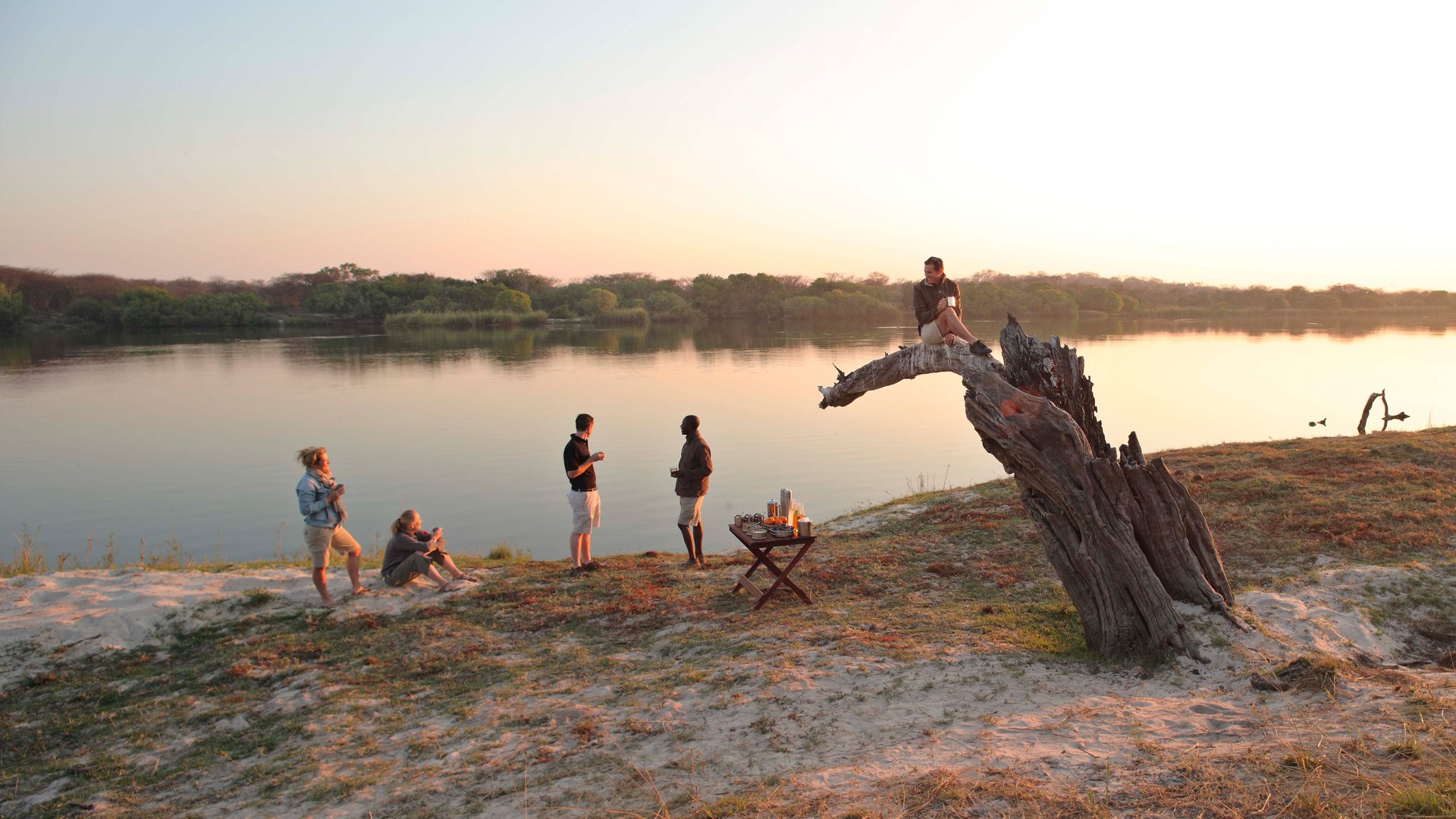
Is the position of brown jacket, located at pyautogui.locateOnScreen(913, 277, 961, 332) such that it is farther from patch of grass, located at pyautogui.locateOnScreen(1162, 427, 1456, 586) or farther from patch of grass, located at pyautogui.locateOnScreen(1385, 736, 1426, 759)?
patch of grass, located at pyautogui.locateOnScreen(1385, 736, 1426, 759)

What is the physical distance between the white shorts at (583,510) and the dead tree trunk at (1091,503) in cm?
383

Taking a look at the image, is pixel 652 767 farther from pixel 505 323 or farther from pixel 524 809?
pixel 505 323

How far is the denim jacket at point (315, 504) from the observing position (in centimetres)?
706

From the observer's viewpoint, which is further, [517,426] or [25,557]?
[517,426]

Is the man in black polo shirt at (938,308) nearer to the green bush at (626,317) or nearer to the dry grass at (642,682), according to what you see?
the dry grass at (642,682)

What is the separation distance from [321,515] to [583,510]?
2.34m

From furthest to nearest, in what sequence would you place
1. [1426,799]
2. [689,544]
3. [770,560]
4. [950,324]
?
[689,544], [770,560], [950,324], [1426,799]

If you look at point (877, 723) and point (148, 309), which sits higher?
point (148, 309)

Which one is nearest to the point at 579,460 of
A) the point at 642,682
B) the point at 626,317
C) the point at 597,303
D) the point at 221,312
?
the point at 642,682

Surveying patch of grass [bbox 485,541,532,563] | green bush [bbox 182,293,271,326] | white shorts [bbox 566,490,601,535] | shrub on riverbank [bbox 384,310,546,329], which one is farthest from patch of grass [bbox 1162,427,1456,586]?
green bush [bbox 182,293,271,326]

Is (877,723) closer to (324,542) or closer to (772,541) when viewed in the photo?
(772,541)

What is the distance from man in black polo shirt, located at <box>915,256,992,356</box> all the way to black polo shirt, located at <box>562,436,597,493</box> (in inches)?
136

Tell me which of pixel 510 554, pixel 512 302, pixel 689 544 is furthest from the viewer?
pixel 512 302

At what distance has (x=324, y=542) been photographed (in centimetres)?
715
